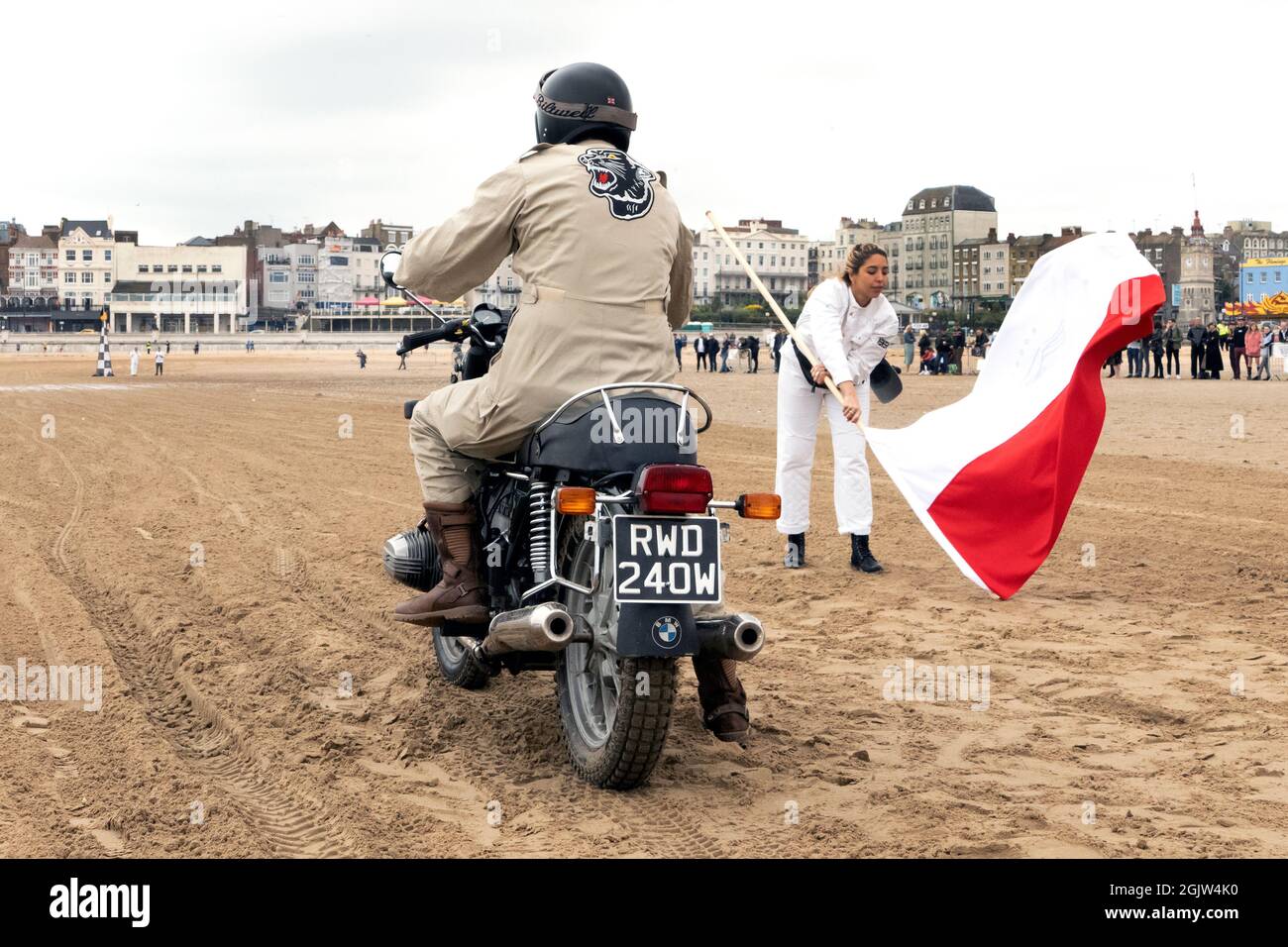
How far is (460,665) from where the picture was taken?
6098 mm

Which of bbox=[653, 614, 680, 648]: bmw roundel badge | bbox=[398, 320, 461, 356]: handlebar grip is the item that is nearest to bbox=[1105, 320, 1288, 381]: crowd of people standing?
bbox=[398, 320, 461, 356]: handlebar grip

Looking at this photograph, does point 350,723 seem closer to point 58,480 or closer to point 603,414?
point 603,414

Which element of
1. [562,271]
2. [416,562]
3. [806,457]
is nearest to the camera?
[562,271]

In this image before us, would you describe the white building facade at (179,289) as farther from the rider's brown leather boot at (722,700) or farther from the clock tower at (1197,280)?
the rider's brown leather boot at (722,700)

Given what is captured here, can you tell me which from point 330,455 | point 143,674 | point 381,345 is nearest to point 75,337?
point 381,345

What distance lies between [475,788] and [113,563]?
16.9 ft

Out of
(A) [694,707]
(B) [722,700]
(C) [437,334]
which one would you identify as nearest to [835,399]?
(A) [694,707]

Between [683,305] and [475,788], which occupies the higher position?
[683,305]

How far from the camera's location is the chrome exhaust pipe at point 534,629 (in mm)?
4539

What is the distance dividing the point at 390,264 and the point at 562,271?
91cm

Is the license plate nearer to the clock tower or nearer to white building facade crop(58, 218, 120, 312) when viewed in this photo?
the clock tower

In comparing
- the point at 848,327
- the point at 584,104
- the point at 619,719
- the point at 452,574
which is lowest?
the point at 619,719

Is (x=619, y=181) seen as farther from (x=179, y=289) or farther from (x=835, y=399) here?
(x=179, y=289)

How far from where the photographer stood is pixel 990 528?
7.20m
